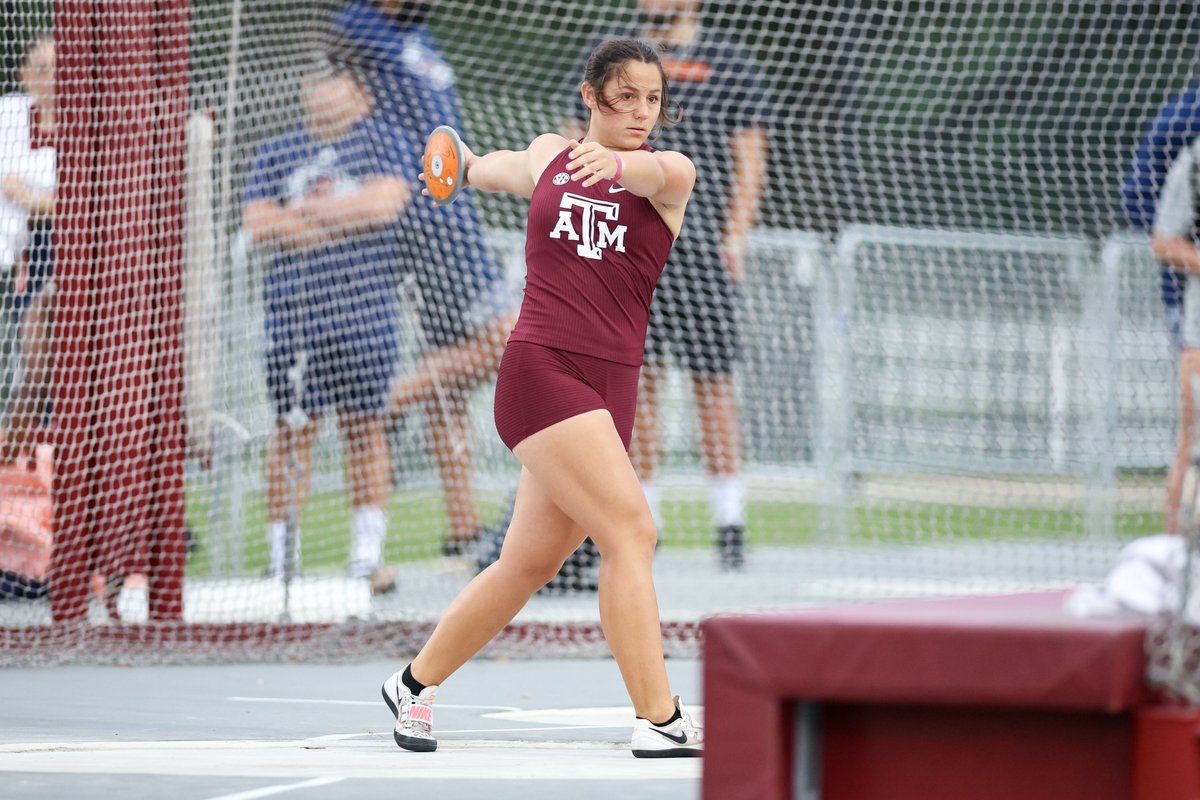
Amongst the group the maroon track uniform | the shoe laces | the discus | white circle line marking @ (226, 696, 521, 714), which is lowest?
white circle line marking @ (226, 696, 521, 714)

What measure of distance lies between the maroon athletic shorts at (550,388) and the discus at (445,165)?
1.69 feet

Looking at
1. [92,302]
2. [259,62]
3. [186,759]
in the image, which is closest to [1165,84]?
[259,62]

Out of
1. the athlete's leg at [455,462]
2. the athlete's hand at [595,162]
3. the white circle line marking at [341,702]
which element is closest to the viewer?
the athlete's hand at [595,162]

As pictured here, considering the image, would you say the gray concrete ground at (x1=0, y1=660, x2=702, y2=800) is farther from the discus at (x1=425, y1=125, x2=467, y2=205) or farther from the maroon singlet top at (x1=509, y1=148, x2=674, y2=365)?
the discus at (x1=425, y1=125, x2=467, y2=205)

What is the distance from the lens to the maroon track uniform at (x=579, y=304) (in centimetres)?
365

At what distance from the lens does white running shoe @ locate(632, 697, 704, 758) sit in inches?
142

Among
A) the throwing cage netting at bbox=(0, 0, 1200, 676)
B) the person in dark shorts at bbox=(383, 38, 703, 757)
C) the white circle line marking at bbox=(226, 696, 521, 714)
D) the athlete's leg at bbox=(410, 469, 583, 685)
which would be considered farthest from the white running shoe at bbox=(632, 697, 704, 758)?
the throwing cage netting at bbox=(0, 0, 1200, 676)

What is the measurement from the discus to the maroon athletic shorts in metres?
0.52

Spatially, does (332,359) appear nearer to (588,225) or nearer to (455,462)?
(455,462)

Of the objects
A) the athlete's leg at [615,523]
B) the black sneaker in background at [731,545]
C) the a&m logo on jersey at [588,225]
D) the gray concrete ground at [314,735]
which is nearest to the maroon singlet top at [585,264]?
the a&m logo on jersey at [588,225]

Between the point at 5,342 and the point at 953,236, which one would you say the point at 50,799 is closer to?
the point at 5,342

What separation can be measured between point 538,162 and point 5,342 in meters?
3.16

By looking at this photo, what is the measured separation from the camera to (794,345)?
971 cm

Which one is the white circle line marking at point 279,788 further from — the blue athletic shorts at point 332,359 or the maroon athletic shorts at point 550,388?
the blue athletic shorts at point 332,359
